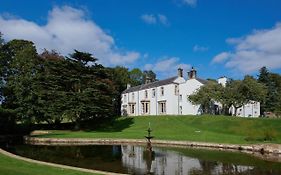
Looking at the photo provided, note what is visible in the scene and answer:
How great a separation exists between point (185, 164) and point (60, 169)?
9.11 m

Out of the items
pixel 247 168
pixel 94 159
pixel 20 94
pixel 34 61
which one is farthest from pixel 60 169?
pixel 34 61

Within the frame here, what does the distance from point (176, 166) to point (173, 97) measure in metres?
46.6

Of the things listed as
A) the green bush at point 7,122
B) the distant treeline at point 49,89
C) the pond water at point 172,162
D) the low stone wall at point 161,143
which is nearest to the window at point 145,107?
the distant treeline at point 49,89

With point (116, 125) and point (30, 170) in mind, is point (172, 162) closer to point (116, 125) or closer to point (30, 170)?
point (30, 170)

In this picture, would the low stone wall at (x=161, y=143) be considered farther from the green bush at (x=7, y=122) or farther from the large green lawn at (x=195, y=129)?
the green bush at (x=7, y=122)

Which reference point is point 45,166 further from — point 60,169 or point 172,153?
point 172,153

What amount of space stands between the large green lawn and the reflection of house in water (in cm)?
1107

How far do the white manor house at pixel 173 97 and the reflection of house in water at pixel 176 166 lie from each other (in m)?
41.8

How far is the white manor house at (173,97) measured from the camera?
67.8 metres

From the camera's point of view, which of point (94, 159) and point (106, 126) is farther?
point (106, 126)

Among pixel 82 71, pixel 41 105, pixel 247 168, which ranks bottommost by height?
pixel 247 168

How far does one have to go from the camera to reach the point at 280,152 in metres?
29.2

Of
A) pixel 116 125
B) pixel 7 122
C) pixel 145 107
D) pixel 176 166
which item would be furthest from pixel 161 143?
pixel 145 107

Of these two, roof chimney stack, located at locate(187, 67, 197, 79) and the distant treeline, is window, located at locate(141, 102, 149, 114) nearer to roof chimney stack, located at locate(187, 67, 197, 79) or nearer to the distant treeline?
roof chimney stack, located at locate(187, 67, 197, 79)
